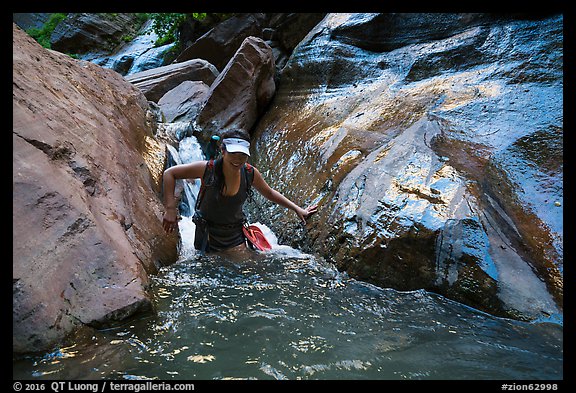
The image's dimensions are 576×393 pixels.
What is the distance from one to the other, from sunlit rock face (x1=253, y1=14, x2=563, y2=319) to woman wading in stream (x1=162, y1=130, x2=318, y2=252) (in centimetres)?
69

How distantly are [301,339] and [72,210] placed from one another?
64.6 inches

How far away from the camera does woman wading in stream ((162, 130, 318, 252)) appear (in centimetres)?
344

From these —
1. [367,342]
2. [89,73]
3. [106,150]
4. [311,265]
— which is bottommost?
[367,342]

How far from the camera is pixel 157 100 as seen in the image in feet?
27.3

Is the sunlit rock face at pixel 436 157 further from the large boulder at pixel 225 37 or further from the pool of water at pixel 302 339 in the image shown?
the large boulder at pixel 225 37

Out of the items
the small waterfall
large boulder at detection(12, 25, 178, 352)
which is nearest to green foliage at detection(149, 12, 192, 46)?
the small waterfall

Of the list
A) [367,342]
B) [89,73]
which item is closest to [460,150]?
[367,342]

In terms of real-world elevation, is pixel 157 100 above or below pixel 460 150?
above

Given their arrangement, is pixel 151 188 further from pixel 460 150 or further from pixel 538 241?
pixel 538 241

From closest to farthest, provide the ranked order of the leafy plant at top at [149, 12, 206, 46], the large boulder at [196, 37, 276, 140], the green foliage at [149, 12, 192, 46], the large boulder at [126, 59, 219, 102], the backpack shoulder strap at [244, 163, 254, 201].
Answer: the backpack shoulder strap at [244, 163, 254, 201]
the large boulder at [196, 37, 276, 140]
the large boulder at [126, 59, 219, 102]
the leafy plant at top at [149, 12, 206, 46]
the green foliage at [149, 12, 192, 46]

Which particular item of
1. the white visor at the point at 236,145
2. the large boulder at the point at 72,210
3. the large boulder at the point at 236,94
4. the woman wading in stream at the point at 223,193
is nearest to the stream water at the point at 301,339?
the large boulder at the point at 72,210

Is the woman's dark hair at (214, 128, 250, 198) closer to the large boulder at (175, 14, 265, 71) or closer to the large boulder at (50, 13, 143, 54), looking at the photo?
the large boulder at (175, 14, 265, 71)

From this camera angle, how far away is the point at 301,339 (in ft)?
7.52
